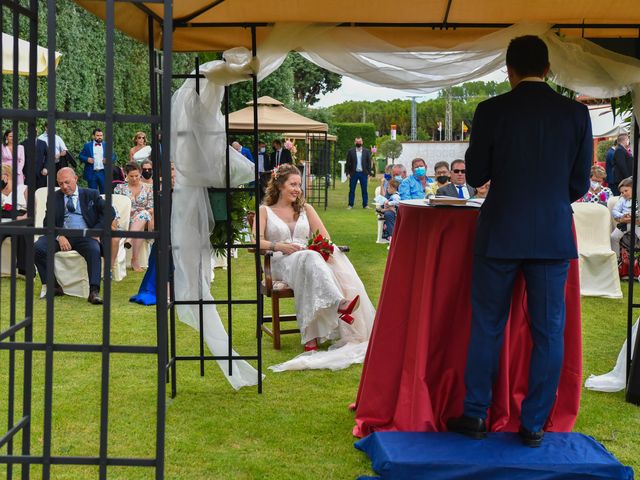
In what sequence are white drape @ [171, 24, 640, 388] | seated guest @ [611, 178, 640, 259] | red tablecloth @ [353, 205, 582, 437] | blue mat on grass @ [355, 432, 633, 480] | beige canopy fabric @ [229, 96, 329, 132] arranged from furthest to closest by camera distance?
beige canopy fabric @ [229, 96, 329, 132] → seated guest @ [611, 178, 640, 259] → white drape @ [171, 24, 640, 388] → red tablecloth @ [353, 205, 582, 437] → blue mat on grass @ [355, 432, 633, 480]

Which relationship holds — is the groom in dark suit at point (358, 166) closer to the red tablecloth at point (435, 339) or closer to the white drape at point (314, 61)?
the white drape at point (314, 61)

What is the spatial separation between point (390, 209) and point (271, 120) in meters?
6.36

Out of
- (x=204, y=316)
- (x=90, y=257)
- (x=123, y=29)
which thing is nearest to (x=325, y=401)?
(x=204, y=316)

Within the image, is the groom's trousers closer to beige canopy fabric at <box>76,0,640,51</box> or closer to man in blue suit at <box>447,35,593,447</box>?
man in blue suit at <box>447,35,593,447</box>

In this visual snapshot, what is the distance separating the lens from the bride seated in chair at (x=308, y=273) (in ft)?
22.1

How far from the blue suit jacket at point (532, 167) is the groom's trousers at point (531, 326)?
0.10 metres

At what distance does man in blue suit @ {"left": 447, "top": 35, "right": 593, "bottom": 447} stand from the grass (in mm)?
737

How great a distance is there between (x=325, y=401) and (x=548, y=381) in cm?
172

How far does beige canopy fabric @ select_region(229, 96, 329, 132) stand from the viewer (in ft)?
61.5

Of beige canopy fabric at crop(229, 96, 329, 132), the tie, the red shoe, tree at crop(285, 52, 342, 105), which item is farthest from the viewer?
tree at crop(285, 52, 342, 105)

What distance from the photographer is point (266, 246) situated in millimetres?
7066

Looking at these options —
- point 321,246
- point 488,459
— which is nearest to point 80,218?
point 321,246

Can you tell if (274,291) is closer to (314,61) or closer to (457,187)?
(314,61)

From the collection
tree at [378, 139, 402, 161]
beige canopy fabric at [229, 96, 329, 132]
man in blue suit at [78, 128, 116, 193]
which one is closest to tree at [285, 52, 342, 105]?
tree at [378, 139, 402, 161]
